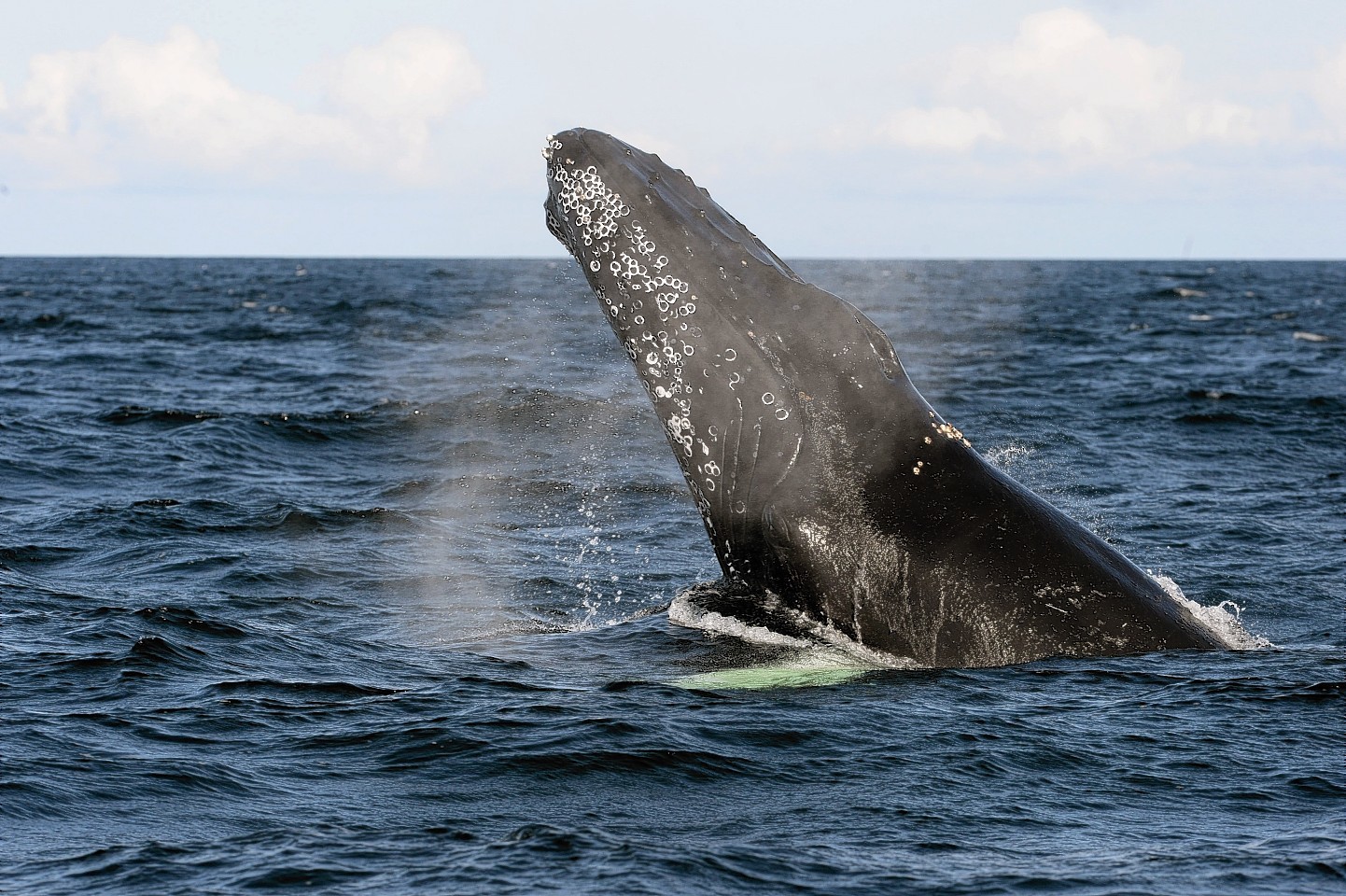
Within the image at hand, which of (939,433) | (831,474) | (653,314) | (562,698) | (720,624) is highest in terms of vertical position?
(653,314)

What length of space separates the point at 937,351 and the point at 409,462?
22757mm

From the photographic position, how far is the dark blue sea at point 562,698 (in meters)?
5.80

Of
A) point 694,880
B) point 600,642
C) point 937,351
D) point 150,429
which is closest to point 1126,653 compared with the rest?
point 600,642

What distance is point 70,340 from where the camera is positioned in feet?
132

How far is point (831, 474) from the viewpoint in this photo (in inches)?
332

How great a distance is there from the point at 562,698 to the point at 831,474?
195 cm

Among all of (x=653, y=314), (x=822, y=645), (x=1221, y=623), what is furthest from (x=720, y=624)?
(x=1221, y=623)

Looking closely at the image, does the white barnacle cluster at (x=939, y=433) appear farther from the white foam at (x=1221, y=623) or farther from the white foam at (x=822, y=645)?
the white foam at (x=1221, y=623)

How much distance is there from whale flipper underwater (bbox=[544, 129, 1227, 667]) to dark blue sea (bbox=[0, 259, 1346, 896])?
12.4 inches

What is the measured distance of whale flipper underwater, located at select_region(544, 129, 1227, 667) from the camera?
8352 millimetres

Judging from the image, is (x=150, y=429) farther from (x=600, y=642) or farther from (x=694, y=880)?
(x=694, y=880)

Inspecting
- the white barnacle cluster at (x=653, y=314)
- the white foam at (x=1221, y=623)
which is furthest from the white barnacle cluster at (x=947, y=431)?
the white foam at (x=1221, y=623)

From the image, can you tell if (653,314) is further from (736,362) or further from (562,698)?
(562,698)

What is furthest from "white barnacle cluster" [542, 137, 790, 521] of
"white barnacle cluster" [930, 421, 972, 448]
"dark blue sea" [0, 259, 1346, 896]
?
"dark blue sea" [0, 259, 1346, 896]
